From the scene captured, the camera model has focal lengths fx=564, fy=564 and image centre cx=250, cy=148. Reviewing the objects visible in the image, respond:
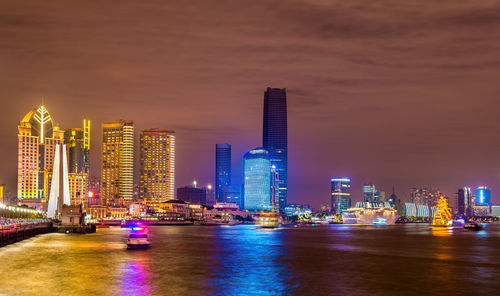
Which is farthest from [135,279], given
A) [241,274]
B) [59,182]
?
[59,182]

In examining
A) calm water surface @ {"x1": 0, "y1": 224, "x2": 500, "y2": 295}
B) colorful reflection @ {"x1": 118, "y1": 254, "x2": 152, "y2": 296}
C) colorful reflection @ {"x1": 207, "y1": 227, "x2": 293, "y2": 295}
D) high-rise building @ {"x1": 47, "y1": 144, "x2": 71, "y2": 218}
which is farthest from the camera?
high-rise building @ {"x1": 47, "y1": 144, "x2": 71, "y2": 218}

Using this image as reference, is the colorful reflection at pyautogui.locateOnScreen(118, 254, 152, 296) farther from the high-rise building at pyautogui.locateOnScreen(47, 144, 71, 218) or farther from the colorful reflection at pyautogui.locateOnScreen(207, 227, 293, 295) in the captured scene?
the high-rise building at pyautogui.locateOnScreen(47, 144, 71, 218)

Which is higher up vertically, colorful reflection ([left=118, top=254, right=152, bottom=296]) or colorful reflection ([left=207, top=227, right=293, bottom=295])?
colorful reflection ([left=118, top=254, right=152, bottom=296])

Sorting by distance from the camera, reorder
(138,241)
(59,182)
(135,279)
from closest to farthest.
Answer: (135,279), (138,241), (59,182)

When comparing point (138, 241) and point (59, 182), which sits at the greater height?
point (59, 182)

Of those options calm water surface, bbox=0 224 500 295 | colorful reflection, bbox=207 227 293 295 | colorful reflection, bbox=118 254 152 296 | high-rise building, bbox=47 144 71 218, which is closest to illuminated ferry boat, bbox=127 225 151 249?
calm water surface, bbox=0 224 500 295

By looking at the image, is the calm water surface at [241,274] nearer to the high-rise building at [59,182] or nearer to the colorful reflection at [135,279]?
the colorful reflection at [135,279]

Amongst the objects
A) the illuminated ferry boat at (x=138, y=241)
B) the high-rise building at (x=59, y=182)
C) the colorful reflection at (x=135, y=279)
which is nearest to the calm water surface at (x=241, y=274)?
the colorful reflection at (x=135, y=279)

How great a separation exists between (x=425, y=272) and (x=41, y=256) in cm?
4666

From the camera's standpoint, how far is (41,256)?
7175cm

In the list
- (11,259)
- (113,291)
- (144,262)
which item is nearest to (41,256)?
(11,259)

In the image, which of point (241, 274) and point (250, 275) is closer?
point (250, 275)

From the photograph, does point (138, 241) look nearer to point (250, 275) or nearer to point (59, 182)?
point (250, 275)

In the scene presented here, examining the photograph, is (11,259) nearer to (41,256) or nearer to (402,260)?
(41,256)
